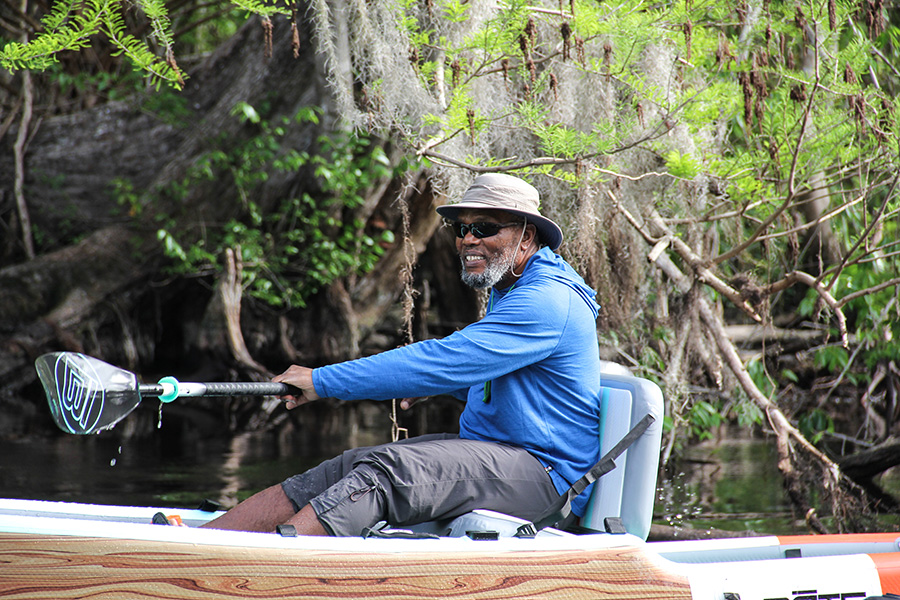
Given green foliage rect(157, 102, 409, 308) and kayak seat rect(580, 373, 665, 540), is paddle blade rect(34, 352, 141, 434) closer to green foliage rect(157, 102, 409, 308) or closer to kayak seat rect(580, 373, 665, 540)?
kayak seat rect(580, 373, 665, 540)

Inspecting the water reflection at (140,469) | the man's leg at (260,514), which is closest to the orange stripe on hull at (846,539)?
the man's leg at (260,514)

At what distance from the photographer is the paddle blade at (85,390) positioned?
259cm

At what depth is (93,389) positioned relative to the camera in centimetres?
259

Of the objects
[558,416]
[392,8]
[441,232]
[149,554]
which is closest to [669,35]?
[392,8]

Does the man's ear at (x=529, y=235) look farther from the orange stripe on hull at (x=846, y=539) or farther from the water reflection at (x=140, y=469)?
the water reflection at (x=140, y=469)

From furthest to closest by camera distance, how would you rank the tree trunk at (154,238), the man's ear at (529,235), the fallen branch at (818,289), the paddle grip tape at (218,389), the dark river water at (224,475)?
1. the tree trunk at (154,238)
2. the dark river water at (224,475)
3. the fallen branch at (818,289)
4. the man's ear at (529,235)
5. the paddle grip tape at (218,389)

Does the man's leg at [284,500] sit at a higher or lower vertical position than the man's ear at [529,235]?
lower

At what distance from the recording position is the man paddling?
248 centimetres

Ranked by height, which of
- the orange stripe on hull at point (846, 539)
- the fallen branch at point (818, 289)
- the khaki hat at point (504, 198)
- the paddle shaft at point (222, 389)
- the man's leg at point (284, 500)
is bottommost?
the orange stripe on hull at point (846, 539)

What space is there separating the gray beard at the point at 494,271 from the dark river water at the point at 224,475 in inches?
106

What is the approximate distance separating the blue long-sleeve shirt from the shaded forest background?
4.30ft

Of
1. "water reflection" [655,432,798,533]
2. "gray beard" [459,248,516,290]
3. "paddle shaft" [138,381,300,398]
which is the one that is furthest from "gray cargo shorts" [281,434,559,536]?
"water reflection" [655,432,798,533]

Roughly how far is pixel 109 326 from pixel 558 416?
797 cm

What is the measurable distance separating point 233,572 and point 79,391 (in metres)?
0.74
